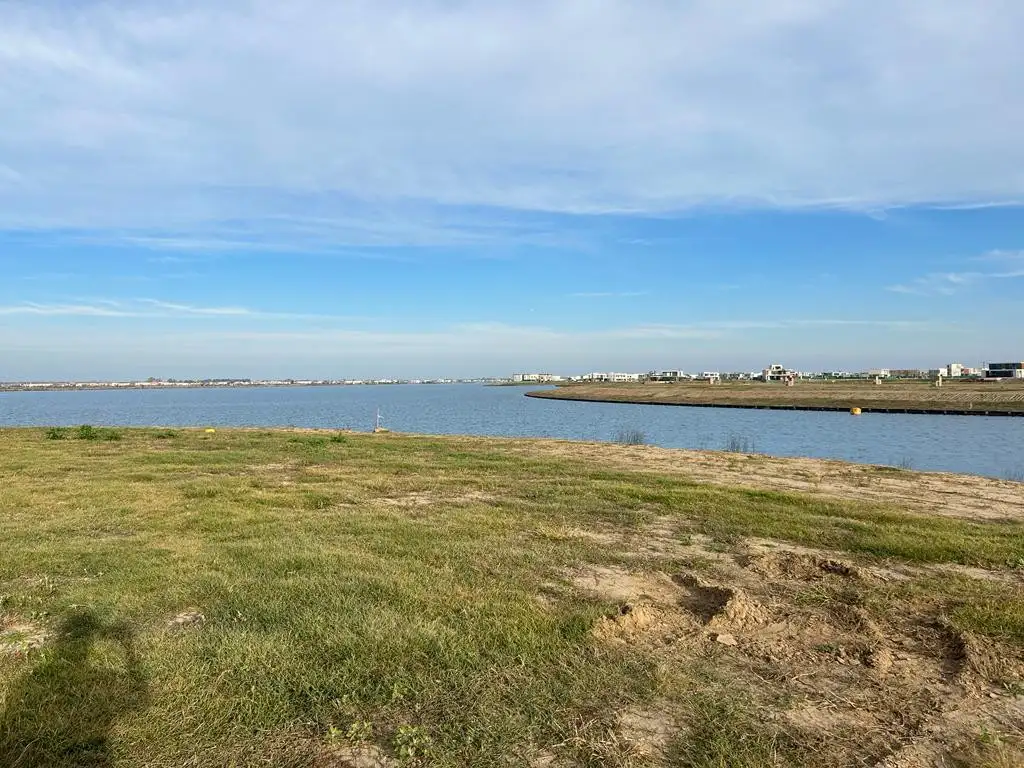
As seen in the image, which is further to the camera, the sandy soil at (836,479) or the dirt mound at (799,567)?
the sandy soil at (836,479)

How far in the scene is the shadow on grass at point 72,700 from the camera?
12.5 feet

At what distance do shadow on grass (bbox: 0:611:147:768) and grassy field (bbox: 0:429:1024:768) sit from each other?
2cm

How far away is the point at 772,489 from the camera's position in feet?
46.4

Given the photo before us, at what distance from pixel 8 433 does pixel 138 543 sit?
24.2 m

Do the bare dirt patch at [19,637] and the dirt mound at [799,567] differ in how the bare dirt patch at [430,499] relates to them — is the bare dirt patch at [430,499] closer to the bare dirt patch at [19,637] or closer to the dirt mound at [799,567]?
the dirt mound at [799,567]

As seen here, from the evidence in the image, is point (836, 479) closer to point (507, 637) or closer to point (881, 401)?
point (507, 637)

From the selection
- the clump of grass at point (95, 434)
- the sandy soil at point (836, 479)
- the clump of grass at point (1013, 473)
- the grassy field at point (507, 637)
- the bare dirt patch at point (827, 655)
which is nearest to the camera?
the grassy field at point (507, 637)

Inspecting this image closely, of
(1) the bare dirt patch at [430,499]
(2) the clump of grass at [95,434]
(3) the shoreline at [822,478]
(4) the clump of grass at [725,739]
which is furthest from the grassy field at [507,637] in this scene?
(2) the clump of grass at [95,434]

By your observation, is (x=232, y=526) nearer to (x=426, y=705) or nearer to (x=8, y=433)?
(x=426, y=705)

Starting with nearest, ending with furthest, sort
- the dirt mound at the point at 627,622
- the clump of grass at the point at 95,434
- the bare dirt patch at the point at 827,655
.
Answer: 1. the bare dirt patch at the point at 827,655
2. the dirt mound at the point at 627,622
3. the clump of grass at the point at 95,434

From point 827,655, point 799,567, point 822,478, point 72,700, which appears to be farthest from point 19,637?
point 822,478

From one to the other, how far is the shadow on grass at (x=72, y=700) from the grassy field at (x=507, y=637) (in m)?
0.02

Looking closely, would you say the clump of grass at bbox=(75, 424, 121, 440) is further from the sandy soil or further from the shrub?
the sandy soil

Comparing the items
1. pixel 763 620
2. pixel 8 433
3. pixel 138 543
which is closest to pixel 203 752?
pixel 763 620
